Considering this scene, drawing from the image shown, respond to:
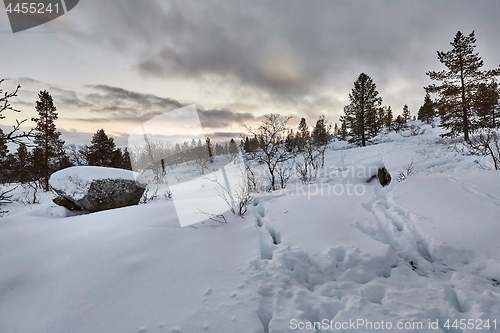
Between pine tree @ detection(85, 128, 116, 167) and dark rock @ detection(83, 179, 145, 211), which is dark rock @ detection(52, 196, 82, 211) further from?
pine tree @ detection(85, 128, 116, 167)

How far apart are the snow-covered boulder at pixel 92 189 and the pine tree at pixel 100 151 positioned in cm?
1561

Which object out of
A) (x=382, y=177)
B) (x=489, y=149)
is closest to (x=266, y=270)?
(x=382, y=177)

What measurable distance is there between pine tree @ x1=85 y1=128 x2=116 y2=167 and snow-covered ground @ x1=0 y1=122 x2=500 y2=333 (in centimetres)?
1921

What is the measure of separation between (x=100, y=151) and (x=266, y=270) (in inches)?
925

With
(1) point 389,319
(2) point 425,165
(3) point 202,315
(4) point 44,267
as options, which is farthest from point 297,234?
(2) point 425,165

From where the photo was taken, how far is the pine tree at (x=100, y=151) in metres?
20.4

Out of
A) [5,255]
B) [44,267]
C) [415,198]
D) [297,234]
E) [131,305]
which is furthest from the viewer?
[415,198]

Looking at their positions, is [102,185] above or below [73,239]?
above

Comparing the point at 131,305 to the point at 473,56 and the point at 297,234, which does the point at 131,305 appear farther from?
the point at 473,56

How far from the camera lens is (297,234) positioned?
11.0 feet

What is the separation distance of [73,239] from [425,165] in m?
11.7

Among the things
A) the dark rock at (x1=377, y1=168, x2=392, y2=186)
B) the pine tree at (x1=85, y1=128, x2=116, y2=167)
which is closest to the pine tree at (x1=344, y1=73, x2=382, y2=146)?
the dark rock at (x1=377, y1=168, x2=392, y2=186)

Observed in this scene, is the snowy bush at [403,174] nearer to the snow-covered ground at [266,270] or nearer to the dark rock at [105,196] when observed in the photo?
the snow-covered ground at [266,270]

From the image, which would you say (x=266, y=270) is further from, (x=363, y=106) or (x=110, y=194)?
(x=363, y=106)
